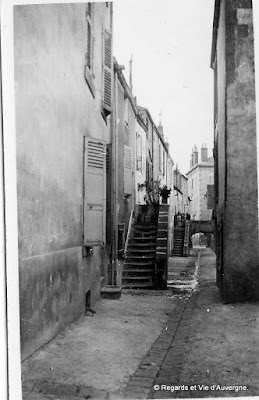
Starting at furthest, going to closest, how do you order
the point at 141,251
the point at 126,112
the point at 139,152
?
1. the point at 139,152
2. the point at 126,112
3. the point at 141,251

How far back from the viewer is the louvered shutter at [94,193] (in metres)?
7.66

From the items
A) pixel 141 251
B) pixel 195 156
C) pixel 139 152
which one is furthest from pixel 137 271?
pixel 195 156

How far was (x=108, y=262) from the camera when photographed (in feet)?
33.5

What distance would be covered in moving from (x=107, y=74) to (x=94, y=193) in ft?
10.5

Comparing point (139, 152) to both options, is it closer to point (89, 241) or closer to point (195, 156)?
point (89, 241)

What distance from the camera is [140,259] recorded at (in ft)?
42.9

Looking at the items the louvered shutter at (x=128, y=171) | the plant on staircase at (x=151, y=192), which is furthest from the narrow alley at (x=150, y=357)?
the plant on staircase at (x=151, y=192)

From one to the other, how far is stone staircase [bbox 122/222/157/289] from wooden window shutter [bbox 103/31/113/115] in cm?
490

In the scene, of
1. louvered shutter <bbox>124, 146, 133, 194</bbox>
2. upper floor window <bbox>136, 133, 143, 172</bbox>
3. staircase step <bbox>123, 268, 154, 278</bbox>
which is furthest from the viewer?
upper floor window <bbox>136, 133, 143, 172</bbox>

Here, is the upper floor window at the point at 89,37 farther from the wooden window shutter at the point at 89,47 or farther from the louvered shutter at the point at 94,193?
the louvered shutter at the point at 94,193

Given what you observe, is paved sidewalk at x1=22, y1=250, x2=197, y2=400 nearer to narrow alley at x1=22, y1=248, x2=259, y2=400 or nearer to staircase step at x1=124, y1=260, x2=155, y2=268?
narrow alley at x1=22, y1=248, x2=259, y2=400

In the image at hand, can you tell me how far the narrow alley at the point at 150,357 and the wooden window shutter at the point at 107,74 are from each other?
14.7 feet

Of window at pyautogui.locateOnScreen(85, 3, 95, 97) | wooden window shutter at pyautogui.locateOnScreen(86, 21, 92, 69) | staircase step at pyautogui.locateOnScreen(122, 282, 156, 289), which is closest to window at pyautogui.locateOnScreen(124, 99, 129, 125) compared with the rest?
staircase step at pyautogui.locateOnScreen(122, 282, 156, 289)

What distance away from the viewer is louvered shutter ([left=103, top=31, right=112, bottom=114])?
31.2 ft
